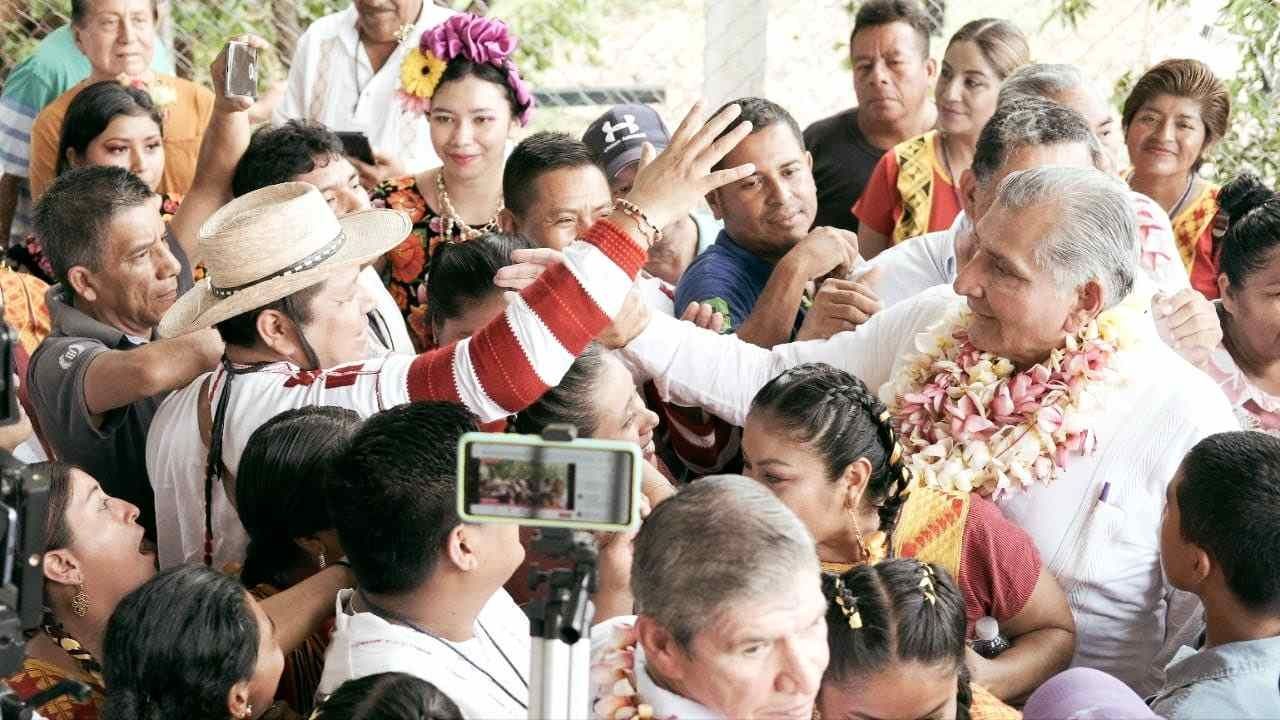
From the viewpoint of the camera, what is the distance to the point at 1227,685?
2.51 meters

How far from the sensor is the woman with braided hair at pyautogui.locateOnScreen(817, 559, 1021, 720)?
2404 millimetres

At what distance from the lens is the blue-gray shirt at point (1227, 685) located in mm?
2455

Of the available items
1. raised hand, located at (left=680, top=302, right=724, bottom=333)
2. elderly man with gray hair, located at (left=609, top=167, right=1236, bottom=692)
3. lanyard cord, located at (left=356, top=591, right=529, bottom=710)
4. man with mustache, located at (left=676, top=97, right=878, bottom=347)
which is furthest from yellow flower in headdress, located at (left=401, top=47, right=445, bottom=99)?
lanyard cord, located at (left=356, top=591, right=529, bottom=710)

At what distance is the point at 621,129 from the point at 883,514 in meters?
2.21

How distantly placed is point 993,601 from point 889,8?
9.20 ft

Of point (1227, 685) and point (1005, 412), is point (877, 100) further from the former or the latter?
point (1227, 685)

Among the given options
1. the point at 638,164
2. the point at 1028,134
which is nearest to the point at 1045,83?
the point at 1028,134

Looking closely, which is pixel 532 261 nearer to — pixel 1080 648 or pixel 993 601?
pixel 993 601

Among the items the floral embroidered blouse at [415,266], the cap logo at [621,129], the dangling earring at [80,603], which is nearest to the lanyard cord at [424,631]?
the dangling earring at [80,603]

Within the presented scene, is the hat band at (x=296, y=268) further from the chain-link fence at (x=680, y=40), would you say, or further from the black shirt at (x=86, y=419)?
the chain-link fence at (x=680, y=40)

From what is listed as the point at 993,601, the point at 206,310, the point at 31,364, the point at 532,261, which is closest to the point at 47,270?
the point at 31,364

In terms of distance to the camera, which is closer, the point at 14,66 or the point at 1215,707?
the point at 1215,707

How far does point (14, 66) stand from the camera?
583cm

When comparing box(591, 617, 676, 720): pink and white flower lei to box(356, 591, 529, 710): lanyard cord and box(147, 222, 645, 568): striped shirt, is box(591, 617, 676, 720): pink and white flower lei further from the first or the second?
box(147, 222, 645, 568): striped shirt
